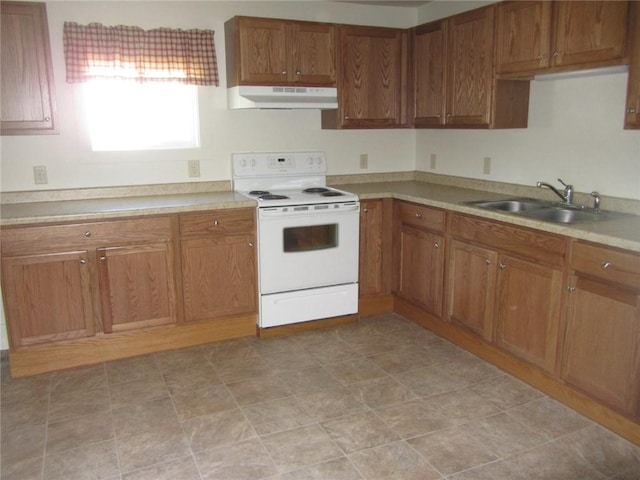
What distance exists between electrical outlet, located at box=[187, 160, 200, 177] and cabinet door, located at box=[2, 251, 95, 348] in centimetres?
103

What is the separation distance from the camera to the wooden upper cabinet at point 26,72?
316 cm

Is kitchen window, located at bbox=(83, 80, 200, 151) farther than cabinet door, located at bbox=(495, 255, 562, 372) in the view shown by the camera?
Yes

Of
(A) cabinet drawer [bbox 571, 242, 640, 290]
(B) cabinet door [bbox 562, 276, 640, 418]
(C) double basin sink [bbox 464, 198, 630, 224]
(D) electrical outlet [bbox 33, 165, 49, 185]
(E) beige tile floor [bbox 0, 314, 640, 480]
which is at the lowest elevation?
(E) beige tile floor [bbox 0, 314, 640, 480]

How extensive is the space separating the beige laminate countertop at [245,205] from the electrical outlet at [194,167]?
168 mm

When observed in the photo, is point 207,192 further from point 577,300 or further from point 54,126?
point 577,300

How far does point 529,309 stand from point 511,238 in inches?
15.3

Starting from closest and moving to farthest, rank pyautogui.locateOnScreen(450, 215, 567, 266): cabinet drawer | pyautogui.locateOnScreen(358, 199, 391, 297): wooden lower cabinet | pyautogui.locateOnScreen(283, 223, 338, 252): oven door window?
pyautogui.locateOnScreen(450, 215, 567, 266): cabinet drawer
pyautogui.locateOnScreen(283, 223, 338, 252): oven door window
pyautogui.locateOnScreen(358, 199, 391, 297): wooden lower cabinet

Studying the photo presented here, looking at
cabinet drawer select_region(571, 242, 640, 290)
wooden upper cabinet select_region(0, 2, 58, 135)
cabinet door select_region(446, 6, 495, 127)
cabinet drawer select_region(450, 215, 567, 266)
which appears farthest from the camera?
cabinet door select_region(446, 6, 495, 127)

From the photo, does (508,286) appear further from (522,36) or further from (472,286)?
(522,36)

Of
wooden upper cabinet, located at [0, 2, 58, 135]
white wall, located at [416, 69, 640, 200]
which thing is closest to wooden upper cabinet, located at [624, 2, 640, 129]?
white wall, located at [416, 69, 640, 200]

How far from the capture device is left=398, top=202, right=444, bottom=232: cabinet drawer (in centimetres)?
353

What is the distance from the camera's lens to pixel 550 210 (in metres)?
3.19

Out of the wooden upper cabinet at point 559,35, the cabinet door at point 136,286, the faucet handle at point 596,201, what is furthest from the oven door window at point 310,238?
the faucet handle at point 596,201

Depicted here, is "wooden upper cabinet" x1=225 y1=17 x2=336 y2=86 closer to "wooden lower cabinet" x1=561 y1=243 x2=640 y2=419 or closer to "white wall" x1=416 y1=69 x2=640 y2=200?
"white wall" x1=416 y1=69 x2=640 y2=200
